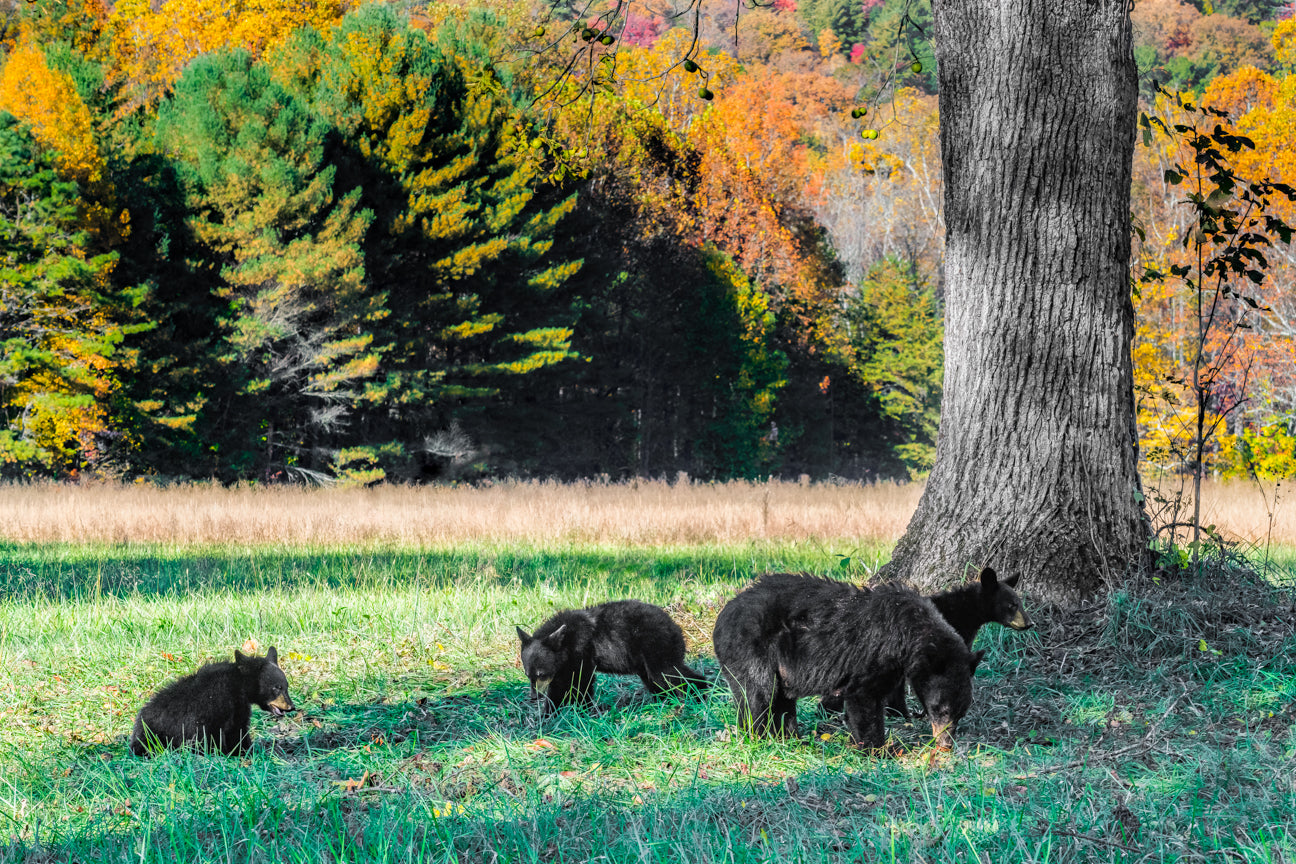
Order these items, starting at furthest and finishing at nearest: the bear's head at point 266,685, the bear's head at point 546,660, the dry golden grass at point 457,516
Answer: the dry golden grass at point 457,516
the bear's head at point 546,660
the bear's head at point 266,685

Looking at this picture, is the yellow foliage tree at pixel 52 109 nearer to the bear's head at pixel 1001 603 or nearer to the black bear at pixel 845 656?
the black bear at pixel 845 656

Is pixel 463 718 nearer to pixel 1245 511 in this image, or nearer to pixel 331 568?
pixel 331 568

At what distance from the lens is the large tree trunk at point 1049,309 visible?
603 cm

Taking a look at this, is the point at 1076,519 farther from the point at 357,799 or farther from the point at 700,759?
the point at 357,799

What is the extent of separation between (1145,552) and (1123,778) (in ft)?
8.58

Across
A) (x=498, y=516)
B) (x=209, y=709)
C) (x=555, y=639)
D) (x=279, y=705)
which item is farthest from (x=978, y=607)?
(x=498, y=516)

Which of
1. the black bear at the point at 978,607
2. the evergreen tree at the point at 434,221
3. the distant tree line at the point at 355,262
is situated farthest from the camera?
the evergreen tree at the point at 434,221

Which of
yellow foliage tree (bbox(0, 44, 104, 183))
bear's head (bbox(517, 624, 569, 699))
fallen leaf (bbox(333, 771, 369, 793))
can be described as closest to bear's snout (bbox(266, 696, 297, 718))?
fallen leaf (bbox(333, 771, 369, 793))

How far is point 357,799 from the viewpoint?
3.75 m

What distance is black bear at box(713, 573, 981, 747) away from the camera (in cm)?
421

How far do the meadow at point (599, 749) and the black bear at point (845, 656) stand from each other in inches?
6.4

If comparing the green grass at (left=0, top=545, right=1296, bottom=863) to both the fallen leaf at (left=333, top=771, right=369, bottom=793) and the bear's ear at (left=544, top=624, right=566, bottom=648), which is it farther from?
the bear's ear at (left=544, top=624, right=566, bottom=648)

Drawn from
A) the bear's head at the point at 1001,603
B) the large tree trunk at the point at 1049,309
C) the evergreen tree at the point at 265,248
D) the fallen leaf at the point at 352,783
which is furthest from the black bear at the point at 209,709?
the evergreen tree at the point at 265,248

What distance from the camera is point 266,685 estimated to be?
181 inches
